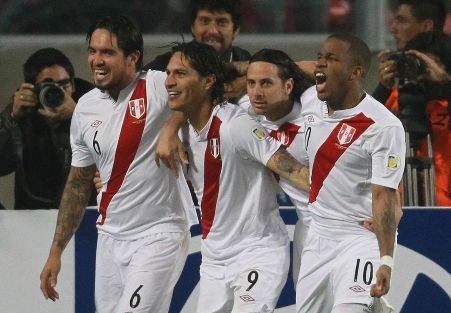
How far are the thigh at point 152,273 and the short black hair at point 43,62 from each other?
1.70 m

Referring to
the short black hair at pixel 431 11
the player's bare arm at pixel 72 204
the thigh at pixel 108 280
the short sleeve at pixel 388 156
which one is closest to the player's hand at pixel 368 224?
the short sleeve at pixel 388 156

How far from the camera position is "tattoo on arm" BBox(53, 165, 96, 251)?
25.0ft

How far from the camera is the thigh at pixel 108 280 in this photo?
7.49 meters

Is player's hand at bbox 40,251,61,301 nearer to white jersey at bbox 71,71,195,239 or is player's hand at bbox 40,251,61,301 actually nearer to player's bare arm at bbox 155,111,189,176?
white jersey at bbox 71,71,195,239

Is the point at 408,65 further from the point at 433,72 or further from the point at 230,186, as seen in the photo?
the point at 230,186

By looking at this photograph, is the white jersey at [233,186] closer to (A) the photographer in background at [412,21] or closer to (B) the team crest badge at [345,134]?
(B) the team crest badge at [345,134]

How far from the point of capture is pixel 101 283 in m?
7.53

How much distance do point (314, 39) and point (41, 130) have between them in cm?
215

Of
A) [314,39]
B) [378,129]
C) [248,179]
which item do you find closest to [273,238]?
[248,179]

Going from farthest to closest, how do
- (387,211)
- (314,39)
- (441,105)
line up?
(314,39)
(441,105)
(387,211)

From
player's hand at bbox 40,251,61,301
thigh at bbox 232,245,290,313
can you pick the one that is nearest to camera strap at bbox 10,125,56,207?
player's hand at bbox 40,251,61,301

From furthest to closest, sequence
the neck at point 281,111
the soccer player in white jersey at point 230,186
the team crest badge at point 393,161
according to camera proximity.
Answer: the neck at point 281,111
the soccer player in white jersey at point 230,186
the team crest badge at point 393,161

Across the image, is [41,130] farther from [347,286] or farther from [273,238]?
[347,286]

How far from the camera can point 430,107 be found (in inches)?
336
